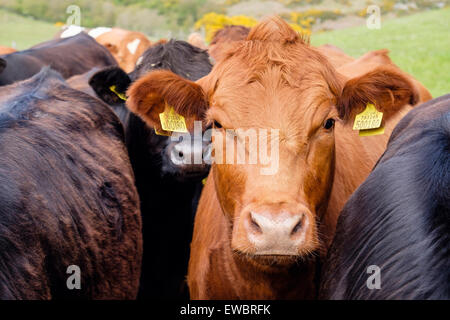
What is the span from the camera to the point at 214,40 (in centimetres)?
865

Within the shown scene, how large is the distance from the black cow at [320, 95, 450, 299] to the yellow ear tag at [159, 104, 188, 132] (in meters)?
1.17

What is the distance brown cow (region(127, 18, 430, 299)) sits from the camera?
255 cm

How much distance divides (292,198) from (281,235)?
23 centimetres

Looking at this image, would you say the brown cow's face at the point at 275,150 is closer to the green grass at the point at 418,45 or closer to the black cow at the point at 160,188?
the black cow at the point at 160,188

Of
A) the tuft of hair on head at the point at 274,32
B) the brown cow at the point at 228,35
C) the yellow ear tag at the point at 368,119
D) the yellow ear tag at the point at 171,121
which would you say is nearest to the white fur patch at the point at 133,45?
the brown cow at the point at 228,35

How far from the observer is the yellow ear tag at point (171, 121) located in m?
3.38

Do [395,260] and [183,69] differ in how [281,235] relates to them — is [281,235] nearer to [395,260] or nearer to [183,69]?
[395,260]

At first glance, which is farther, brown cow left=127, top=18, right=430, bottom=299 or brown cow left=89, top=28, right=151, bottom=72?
brown cow left=89, top=28, right=151, bottom=72

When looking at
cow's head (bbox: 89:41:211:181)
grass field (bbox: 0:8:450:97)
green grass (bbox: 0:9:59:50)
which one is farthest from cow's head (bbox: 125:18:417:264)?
green grass (bbox: 0:9:59:50)

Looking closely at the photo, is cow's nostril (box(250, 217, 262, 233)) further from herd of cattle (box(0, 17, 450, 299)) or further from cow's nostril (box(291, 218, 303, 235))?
cow's nostril (box(291, 218, 303, 235))

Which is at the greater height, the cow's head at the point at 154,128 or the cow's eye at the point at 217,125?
the cow's eye at the point at 217,125

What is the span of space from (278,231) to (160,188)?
3.02m

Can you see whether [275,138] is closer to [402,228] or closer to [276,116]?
[276,116]

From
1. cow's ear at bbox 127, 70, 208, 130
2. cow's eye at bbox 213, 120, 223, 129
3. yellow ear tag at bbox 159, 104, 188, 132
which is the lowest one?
yellow ear tag at bbox 159, 104, 188, 132
